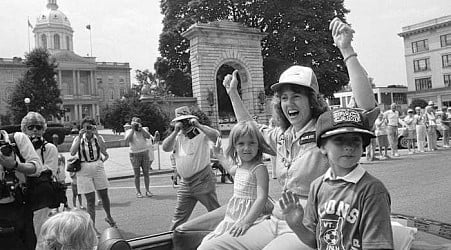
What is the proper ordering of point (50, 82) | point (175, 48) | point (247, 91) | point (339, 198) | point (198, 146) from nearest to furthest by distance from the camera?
point (339, 198), point (198, 146), point (247, 91), point (175, 48), point (50, 82)

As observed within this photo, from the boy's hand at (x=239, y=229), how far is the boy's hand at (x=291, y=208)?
29.8 inches

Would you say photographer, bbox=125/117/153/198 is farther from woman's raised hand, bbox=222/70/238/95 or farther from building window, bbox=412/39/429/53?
building window, bbox=412/39/429/53

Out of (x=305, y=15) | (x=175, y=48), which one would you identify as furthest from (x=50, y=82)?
(x=305, y=15)

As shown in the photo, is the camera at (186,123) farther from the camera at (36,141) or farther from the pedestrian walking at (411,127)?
the pedestrian walking at (411,127)

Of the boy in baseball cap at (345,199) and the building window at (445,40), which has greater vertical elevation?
the building window at (445,40)

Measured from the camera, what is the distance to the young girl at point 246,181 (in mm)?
2982

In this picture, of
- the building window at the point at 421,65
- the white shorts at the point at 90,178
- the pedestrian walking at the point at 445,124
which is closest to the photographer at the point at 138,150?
the white shorts at the point at 90,178

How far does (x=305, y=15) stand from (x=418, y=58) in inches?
1704

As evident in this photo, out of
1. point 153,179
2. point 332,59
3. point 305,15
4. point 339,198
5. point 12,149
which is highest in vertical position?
point 305,15

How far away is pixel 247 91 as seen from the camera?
37.1 m

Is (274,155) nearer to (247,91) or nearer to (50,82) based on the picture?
(247,91)

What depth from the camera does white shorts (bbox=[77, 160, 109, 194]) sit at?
22.6ft

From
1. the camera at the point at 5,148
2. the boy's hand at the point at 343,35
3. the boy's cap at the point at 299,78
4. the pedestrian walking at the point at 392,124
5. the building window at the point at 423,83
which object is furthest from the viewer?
the building window at the point at 423,83

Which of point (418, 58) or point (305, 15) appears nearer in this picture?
point (305, 15)
